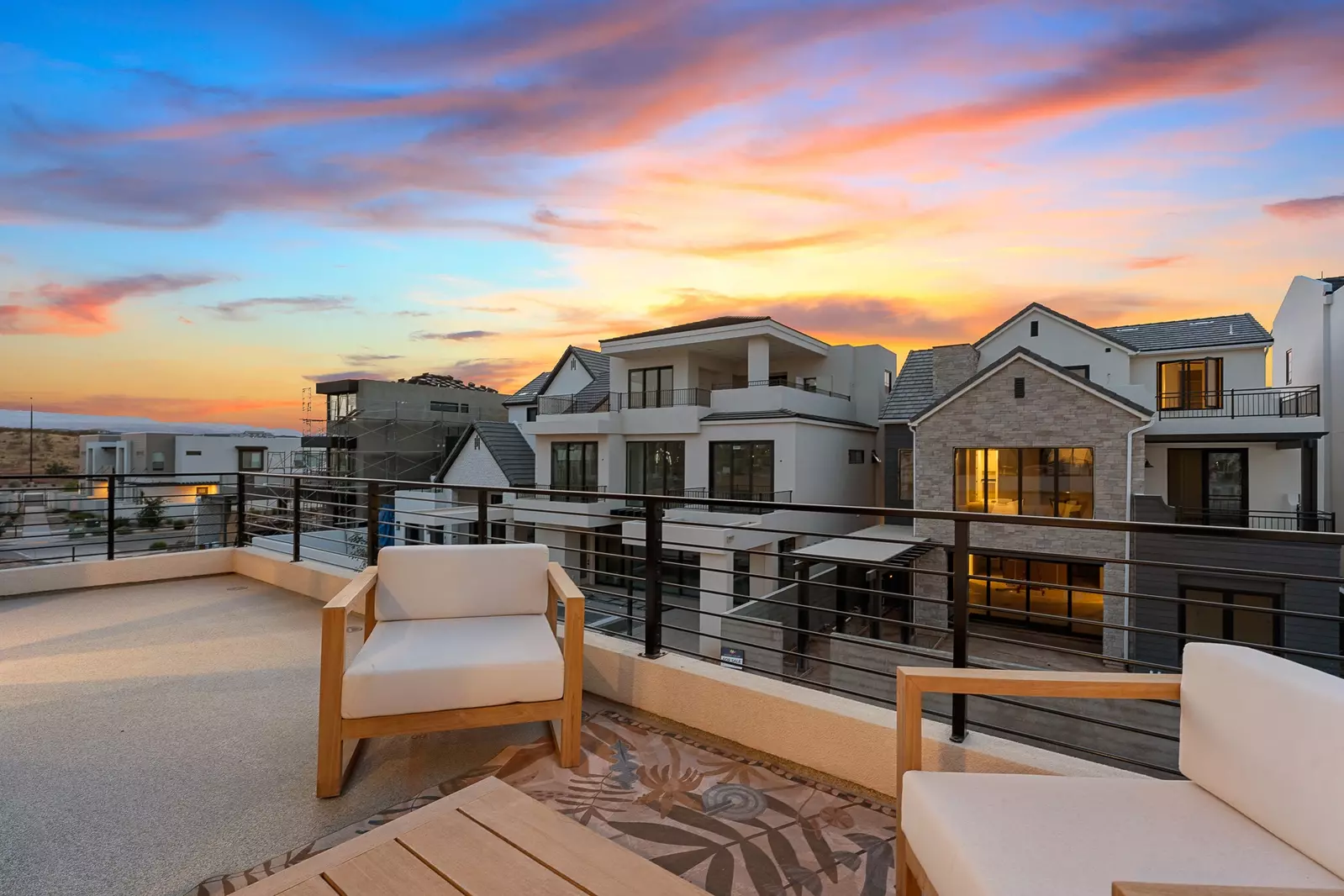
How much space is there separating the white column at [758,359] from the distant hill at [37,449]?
18.5 meters

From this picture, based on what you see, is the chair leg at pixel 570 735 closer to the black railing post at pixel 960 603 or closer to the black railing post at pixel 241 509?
the black railing post at pixel 960 603

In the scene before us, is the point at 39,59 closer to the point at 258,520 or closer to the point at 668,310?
the point at 258,520

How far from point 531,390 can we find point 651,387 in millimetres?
6353

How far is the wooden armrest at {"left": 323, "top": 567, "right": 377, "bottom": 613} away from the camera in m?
2.14

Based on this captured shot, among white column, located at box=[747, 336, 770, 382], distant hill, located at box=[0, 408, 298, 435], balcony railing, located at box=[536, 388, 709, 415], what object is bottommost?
distant hill, located at box=[0, 408, 298, 435]

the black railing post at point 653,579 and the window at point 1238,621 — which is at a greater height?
the black railing post at point 653,579

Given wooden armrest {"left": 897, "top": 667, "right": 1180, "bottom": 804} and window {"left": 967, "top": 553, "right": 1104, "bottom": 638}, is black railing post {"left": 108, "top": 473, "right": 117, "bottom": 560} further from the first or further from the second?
window {"left": 967, "top": 553, "right": 1104, "bottom": 638}

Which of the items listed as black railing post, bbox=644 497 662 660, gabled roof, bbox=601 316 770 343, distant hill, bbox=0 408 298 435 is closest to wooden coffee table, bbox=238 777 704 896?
black railing post, bbox=644 497 662 660

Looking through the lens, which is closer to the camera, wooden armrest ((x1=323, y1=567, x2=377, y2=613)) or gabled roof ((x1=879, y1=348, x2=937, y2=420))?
wooden armrest ((x1=323, y1=567, x2=377, y2=613))

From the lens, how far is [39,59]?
5324 millimetres

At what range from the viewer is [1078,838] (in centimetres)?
116

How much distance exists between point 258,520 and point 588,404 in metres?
11.3

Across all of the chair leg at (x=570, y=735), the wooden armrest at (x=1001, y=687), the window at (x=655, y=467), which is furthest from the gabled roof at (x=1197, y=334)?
the chair leg at (x=570, y=735)

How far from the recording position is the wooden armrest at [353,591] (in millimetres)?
2145
